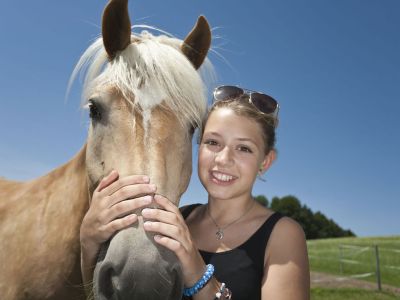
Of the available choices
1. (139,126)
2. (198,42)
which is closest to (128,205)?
(139,126)

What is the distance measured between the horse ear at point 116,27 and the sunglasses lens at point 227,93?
777 mm

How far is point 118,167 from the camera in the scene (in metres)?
2.31

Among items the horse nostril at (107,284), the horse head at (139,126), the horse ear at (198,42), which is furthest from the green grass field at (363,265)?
the horse nostril at (107,284)

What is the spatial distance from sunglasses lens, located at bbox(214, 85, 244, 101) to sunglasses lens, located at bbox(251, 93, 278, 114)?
115mm

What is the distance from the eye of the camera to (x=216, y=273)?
7.81 feet

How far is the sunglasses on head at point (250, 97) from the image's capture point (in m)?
2.73

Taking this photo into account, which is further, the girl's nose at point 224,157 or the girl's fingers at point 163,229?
the girl's nose at point 224,157

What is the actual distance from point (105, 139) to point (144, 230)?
79 centimetres

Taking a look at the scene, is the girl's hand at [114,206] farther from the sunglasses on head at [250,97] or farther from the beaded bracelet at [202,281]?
the sunglasses on head at [250,97]

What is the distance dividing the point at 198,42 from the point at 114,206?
6.06ft

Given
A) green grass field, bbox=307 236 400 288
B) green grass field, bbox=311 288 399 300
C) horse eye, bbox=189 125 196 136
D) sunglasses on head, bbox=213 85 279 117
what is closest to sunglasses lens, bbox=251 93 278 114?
sunglasses on head, bbox=213 85 279 117

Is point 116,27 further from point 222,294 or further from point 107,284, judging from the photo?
point 222,294

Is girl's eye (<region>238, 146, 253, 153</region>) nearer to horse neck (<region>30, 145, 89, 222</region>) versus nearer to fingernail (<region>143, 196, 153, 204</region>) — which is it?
fingernail (<region>143, 196, 153, 204</region>)

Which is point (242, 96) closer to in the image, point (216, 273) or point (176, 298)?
point (216, 273)
